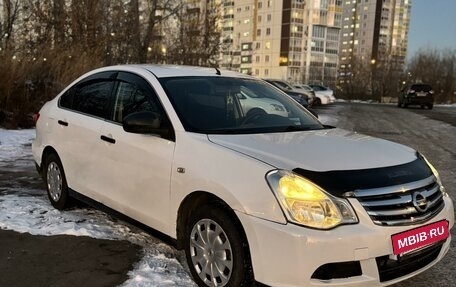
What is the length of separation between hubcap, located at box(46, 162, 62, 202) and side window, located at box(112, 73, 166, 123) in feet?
4.27

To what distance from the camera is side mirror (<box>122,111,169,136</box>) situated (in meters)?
3.74

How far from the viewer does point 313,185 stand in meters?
2.94

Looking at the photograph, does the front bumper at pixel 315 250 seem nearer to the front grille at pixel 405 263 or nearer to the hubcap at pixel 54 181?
Result: the front grille at pixel 405 263

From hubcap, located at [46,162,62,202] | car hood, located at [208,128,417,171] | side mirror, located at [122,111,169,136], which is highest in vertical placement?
side mirror, located at [122,111,169,136]

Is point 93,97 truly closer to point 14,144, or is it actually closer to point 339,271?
point 339,271

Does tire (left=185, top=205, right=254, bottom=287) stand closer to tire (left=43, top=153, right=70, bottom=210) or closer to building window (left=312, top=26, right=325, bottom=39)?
tire (left=43, top=153, right=70, bottom=210)

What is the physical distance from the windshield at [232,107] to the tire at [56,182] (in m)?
1.83

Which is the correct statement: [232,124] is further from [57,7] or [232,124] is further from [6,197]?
[57,7]

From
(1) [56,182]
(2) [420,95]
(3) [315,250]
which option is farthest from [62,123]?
(2) [420,95]

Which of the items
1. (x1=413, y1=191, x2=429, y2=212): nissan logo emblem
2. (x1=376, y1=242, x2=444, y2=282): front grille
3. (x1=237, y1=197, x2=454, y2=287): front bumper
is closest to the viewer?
(x1=237, y1=197, x2=454, y2=287): front bumper

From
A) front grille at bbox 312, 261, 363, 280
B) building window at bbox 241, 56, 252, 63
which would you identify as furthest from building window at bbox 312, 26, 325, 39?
front grille at bbox 312, 261, 363, 280

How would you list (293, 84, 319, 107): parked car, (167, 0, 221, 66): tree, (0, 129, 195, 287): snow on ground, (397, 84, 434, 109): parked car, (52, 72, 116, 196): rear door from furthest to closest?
(397, 84, 434, 109): parked car → (167, 0, 221, 66): tree → (293, 84, 319, 107): parked car → (52, 72, 116, 196): rear door → (0, 129, 195, 287): snow on ground

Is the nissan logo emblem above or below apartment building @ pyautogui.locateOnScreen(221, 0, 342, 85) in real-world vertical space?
below

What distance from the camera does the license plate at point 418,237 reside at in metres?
2.98
